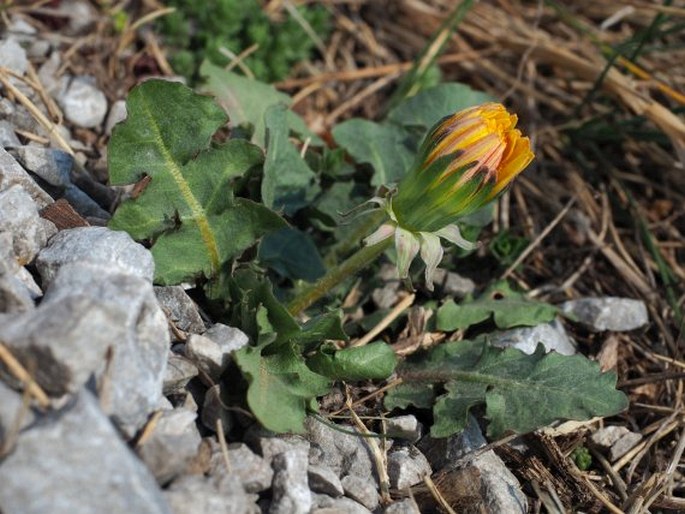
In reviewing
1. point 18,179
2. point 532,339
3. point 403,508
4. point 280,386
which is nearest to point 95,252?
point 18,179

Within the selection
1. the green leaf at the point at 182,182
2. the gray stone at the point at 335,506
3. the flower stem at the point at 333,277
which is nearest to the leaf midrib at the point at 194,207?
the green leaf at the point at 182,182

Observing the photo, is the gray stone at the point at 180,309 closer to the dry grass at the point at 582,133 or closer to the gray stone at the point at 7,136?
the gray stone at the point at 7,136

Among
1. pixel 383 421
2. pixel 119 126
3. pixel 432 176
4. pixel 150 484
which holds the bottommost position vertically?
pixel 383 421

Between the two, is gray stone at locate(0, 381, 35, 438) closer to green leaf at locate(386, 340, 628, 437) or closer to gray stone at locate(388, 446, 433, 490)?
gray stone at locate(388, 446, 433, 490)

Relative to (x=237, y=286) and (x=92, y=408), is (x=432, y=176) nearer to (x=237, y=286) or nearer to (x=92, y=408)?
(x=237, y=286)

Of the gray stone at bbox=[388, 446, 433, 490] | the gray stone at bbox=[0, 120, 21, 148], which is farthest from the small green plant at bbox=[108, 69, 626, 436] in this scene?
the gray stone at bbox=[0, 120, 21, 148]

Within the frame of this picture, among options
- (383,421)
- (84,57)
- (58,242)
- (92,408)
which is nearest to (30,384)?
(92,408)

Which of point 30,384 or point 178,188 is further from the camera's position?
point 178,188
